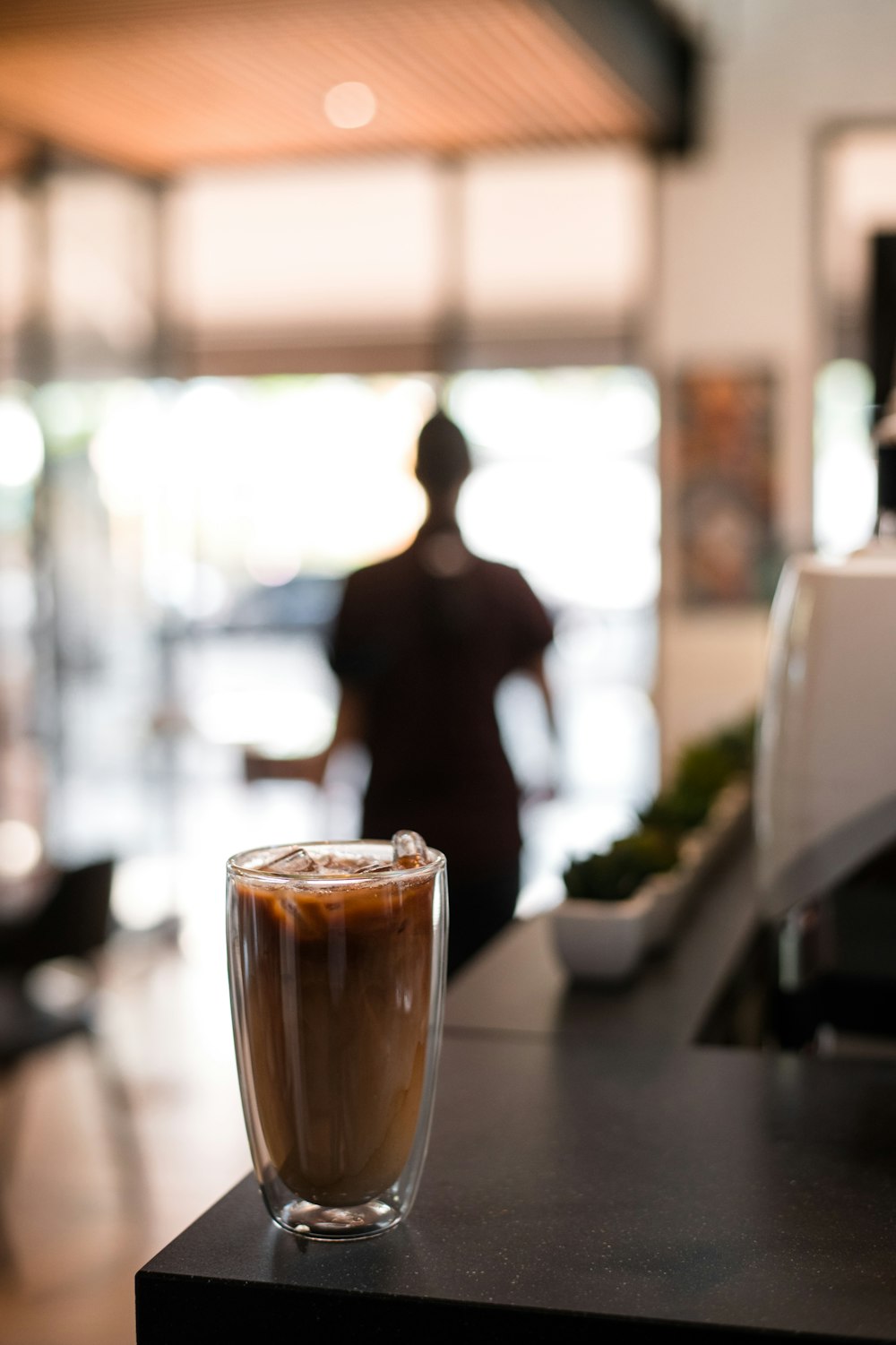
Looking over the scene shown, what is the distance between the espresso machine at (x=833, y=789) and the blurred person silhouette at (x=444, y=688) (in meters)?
1.70

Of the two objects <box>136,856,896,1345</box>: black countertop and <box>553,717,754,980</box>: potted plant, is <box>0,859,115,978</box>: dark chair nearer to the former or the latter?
<box>553,717,754,980</box>: potted plant

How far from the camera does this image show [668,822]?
2.21m

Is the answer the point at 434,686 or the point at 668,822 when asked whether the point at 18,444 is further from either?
the point at 668,822

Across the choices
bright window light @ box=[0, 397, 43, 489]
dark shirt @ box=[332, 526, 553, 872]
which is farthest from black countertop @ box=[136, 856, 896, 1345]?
bright window light @ box=[0, 397, 43, 489]

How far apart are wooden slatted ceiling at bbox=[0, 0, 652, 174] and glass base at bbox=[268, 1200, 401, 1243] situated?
4.30 metres

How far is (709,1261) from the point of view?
34.8 inches

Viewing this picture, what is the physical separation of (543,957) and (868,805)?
55cm

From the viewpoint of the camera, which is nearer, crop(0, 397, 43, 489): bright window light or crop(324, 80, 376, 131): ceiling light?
crop(324, 80, 376, 131): ceiling light

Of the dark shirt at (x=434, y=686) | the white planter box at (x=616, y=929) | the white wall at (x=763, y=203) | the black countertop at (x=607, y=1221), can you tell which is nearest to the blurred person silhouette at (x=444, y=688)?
the dark shirt at (x=434, y=686)

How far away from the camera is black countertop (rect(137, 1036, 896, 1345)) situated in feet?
2.72

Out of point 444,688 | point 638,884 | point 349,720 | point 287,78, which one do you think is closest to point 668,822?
point 638,884

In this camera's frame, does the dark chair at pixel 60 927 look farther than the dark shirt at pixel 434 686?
Yes

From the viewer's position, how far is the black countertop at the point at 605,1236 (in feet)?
2.72

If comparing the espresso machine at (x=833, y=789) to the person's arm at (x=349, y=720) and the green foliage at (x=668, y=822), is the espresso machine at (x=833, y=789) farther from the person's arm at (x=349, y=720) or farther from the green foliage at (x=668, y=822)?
the person's arm at (x=349, y=720)
